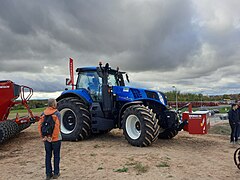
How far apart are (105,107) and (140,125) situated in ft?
5.80

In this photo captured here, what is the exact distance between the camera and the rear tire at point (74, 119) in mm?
8898

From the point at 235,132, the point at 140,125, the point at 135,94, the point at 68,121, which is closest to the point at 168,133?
the point at 135,94

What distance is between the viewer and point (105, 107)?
902cm

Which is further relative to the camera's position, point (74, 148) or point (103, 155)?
point (74, 148)

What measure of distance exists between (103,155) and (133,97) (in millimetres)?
2398

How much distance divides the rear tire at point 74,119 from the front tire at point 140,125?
1521 millimetres

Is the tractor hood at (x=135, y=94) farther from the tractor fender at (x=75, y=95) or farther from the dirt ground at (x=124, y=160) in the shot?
the dirt ground at (x=124, y=160)

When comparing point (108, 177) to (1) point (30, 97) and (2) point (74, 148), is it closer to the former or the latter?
(2) point (74, 148)

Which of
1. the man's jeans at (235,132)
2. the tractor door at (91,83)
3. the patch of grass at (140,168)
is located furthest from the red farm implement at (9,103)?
the man's jeans at (235,132)

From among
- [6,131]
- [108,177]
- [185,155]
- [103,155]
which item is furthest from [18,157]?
[185,155]

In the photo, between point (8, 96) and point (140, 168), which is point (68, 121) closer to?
point (8, 96)

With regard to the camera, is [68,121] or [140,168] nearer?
[140,168]

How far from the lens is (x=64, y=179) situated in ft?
17.0

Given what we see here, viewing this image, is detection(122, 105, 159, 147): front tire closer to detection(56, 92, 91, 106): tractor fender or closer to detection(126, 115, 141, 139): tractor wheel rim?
detection(126, 115, 141, 139): tractor wheel rim
